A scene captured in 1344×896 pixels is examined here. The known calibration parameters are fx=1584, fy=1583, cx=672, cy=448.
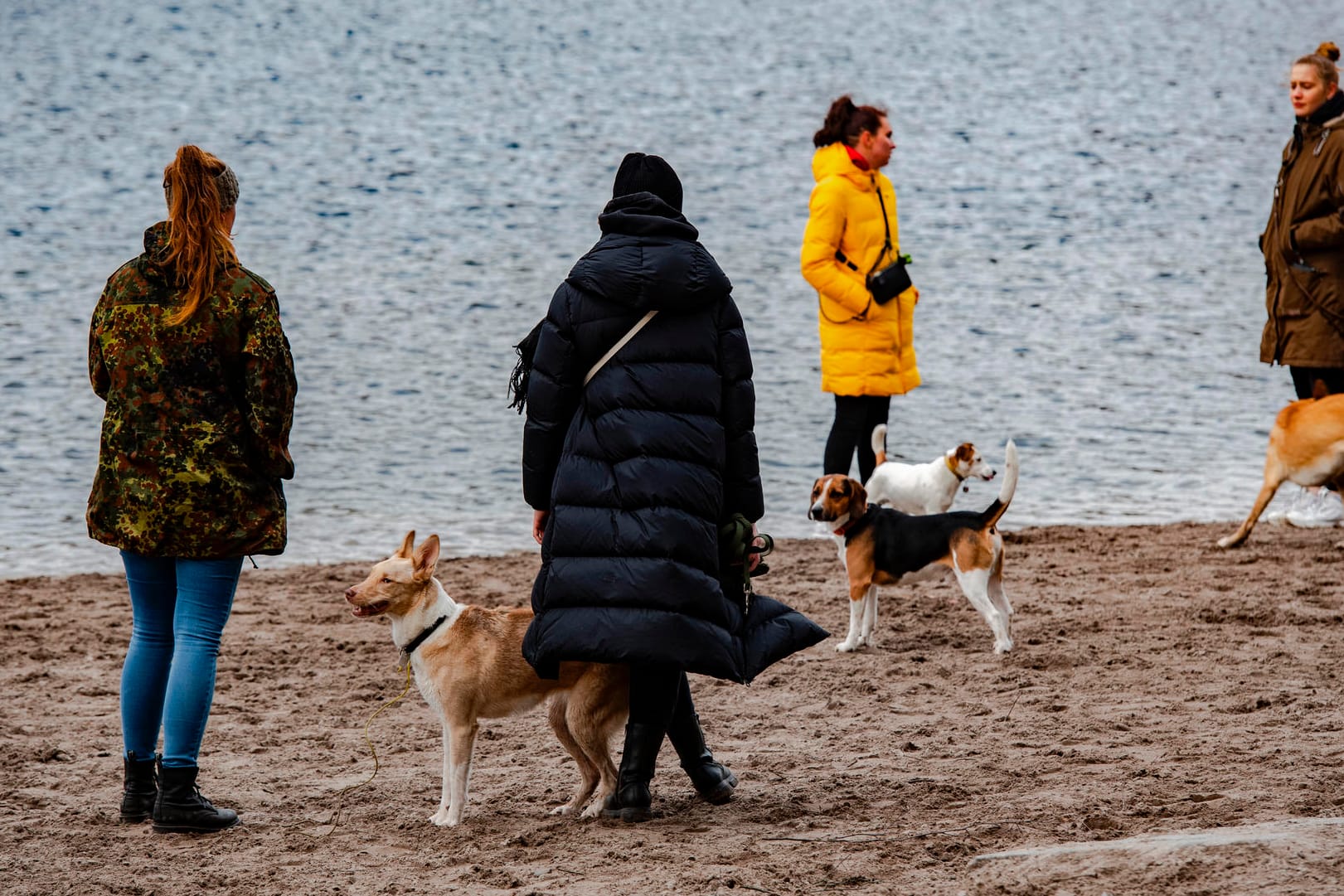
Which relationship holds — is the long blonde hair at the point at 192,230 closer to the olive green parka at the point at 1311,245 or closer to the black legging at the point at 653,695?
the black legging at the point at 653,695

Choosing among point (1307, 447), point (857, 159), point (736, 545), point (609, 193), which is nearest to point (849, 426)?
point (857, 159)

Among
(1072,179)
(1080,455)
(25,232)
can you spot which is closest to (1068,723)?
(1080,455)

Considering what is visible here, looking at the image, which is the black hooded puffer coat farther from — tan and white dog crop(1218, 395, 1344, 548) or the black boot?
tan and white dog crop(1218, 395, 1344, 548)

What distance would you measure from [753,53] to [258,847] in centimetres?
3260

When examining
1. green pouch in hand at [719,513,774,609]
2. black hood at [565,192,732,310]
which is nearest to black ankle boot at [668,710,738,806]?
green pouch in hand at [719,513,774,609]

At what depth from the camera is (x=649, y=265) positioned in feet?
14.2

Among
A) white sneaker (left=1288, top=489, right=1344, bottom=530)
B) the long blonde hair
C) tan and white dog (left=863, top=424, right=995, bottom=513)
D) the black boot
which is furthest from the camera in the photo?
white sneaker (left=1288, top=489, right=1344, bottom=530)

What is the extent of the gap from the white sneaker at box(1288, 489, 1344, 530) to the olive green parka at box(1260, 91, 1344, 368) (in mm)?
1095

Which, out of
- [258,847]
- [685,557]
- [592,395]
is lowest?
[258,847]

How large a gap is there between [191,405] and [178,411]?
0.12ft

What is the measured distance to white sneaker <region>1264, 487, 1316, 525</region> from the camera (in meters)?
9.21

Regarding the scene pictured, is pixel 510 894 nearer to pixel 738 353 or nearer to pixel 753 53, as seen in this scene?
pixel 738 353

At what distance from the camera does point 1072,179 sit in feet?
88.5

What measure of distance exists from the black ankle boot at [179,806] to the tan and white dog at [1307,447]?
5.74 metres
